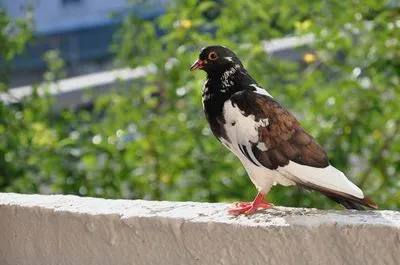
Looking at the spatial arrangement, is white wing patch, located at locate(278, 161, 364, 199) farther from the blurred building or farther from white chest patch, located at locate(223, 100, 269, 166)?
the blurred building

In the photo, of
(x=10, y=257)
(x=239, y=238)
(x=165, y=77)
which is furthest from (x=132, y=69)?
(x=239, y=238)

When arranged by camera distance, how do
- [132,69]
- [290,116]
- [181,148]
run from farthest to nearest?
[132,69] → [181,148] → [290,116]

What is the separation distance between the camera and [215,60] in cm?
266

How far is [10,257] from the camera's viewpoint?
2.74m

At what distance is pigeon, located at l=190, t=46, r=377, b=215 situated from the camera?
2549 millimetres

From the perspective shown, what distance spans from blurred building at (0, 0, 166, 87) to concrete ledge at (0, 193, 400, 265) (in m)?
8.86

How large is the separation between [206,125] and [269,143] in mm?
1881

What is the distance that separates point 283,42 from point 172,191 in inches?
60.8

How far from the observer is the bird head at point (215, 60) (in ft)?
8.69

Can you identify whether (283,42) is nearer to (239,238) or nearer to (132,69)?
(132,69)

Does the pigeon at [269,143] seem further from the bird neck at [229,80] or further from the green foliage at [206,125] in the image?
the green foliage at [206,125]

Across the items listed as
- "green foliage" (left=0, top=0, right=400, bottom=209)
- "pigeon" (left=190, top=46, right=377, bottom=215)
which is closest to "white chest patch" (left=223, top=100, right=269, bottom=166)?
"pigeon" (left=190, top=46, right=377, bottom=215)

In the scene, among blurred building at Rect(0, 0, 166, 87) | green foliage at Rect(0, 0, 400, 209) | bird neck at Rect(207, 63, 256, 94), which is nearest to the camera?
bird neck at Rect(207, 63, 256, 94)

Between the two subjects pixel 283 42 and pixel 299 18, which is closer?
pixel 299 18
